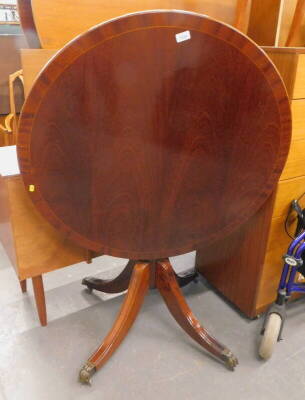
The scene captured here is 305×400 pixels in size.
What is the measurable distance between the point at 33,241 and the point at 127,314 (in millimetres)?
448

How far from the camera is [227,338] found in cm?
144

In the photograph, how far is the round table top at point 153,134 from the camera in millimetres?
822

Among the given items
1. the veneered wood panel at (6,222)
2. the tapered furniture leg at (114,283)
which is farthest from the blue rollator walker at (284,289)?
the veneered wood panel at (6,222)

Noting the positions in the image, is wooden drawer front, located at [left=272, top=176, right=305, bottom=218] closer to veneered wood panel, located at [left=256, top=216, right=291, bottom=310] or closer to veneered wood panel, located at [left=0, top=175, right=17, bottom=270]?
veneered wood panel, located at [left=256, top=216, right=291, bottom=310]

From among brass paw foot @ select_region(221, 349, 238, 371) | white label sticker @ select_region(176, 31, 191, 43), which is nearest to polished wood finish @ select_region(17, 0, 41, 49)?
white label sticker @ select_region(176, 31, 191, 43)

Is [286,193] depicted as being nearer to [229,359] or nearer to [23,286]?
[229,359]

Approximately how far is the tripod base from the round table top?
0.19m

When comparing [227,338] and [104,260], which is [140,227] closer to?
[227,338]

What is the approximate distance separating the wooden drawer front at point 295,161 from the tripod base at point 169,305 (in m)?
0.56

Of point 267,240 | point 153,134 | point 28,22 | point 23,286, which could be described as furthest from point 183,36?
point 23,286

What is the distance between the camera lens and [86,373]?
121 centimetres

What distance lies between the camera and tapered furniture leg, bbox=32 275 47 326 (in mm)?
1368

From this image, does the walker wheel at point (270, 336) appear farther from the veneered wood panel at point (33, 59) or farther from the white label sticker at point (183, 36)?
the veneered wood panel at point (33, 59)

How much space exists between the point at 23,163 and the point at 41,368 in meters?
0.82
